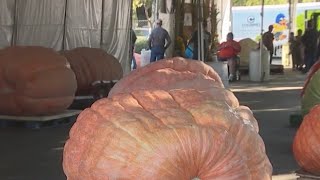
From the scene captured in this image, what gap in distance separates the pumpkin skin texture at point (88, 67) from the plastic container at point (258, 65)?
9.59 meters

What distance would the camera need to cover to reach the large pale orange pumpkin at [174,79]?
3.97 m

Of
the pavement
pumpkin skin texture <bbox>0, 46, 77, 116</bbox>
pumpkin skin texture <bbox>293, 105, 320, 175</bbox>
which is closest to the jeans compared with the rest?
the pavement

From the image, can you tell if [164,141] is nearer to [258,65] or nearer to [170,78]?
[170,78]

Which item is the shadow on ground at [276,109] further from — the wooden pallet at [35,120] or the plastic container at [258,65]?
the wooden pallet at [35,120]

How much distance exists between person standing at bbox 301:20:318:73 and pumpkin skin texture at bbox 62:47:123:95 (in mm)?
14735

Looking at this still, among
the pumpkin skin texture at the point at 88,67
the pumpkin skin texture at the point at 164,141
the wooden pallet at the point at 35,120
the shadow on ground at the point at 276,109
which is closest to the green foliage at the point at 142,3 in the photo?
the shadow on ground at the point at 276,109

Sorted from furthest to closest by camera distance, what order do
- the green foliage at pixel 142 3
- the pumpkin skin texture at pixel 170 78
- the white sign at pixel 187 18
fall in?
Result: 1. the green foliage at pixel 142 3
2. the white sign at pixel 187 18
3. the pumpkin skin texture at pixel 170 78

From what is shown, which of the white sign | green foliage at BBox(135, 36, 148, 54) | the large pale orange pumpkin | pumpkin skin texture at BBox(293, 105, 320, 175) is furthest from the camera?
green foliage at BBox(135, 36, 148, 54)

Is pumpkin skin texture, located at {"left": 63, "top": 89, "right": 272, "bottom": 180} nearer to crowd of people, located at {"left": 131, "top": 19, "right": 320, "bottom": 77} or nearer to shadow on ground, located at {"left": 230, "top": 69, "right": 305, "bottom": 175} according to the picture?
shadow on ground, located at {"left": 230, "top": 69, "right": 305, "bottom": 175}

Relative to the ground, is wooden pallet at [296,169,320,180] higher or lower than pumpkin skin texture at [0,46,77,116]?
lower

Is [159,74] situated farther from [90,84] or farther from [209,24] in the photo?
[209,24]

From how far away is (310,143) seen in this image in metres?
5.25

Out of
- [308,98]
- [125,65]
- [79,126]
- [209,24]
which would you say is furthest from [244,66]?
[79,126]

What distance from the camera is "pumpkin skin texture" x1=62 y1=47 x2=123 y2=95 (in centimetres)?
1299
